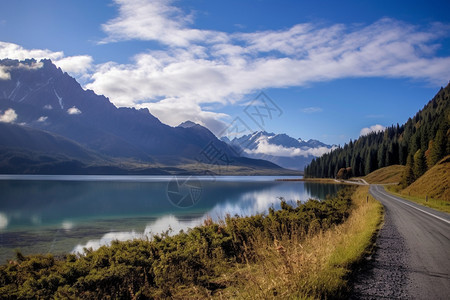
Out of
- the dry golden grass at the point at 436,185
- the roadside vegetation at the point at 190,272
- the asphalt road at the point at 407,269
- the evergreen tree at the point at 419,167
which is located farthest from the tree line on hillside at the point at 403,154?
the roadside vegetation at the point at 190,272

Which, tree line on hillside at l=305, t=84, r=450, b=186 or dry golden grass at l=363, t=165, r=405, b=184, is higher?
tree line on hillside at l=305, t=84, r=450, b=186

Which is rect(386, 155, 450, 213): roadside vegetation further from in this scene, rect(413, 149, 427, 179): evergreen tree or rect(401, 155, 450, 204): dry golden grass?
rect(413, 149, 427, 179): evergreen tree

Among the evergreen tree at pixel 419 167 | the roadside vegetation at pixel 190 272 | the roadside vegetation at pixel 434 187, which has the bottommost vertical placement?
the roadside vegetation at pixel 190 272

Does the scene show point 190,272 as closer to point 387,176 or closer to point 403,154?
point 387,176

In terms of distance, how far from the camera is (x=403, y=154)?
405ft

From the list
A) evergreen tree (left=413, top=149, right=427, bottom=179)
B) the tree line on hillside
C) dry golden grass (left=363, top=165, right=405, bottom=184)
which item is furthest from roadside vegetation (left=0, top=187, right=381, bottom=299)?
dry golden grass (left=363, top=165, right=405, bottom=184)

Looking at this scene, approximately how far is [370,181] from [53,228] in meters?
106

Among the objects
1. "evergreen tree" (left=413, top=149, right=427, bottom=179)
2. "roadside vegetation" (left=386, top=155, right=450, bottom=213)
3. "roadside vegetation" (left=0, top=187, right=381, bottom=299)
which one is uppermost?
"evergreen tree" (left=413, top=149, right=427, bottom=179)

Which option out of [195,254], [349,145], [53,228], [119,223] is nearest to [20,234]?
[53,228]

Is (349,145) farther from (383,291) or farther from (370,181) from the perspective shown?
(383,291)

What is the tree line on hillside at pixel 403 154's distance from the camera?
62.8 meters

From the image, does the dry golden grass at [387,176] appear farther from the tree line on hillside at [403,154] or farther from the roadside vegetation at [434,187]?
the roadside vegetation at [434,187]

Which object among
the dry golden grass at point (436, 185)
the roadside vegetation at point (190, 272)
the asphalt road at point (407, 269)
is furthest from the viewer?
the dry golden grass at point (436, 185)

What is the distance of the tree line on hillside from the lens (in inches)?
2472
